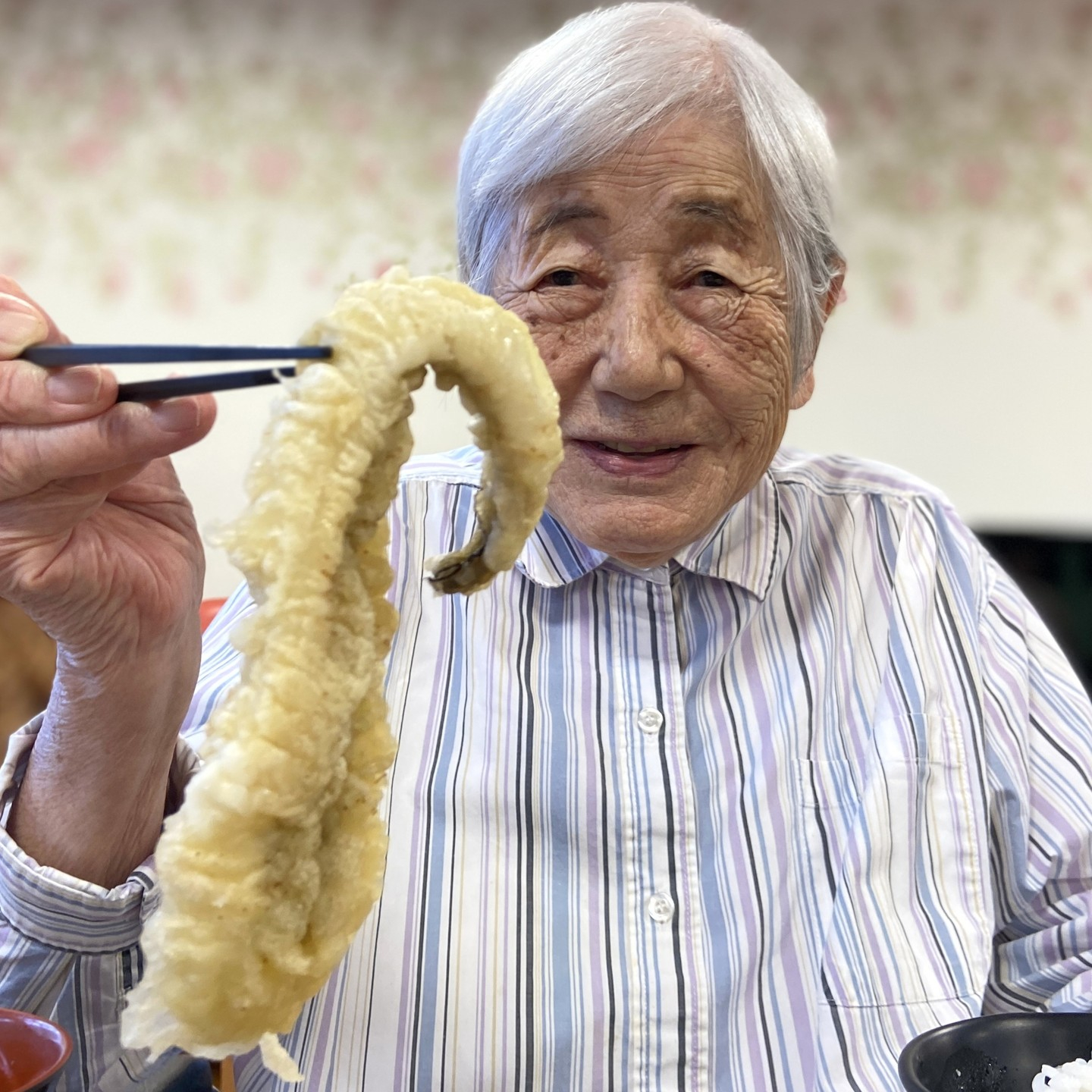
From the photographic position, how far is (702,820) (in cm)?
126

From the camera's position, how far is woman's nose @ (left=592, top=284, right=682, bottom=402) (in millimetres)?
1177

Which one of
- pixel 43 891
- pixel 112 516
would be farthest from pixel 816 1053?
pixel 112 516

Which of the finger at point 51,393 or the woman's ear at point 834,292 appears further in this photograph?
the woman's ear at point 834,292

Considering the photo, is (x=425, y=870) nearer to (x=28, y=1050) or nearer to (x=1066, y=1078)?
(x=28, y=1050)

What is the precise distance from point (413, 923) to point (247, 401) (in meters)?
2.02

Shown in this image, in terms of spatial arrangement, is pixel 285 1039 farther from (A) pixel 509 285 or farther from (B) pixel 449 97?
(B) pixel 449 97

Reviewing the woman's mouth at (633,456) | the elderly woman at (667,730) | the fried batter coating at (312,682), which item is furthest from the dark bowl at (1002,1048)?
the woman's mouth at (633,456)

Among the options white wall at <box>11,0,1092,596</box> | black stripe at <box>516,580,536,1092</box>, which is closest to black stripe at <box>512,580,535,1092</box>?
black stripe at <box>516,580,536,1092</box>

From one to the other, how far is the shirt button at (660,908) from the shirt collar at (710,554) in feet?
1.33

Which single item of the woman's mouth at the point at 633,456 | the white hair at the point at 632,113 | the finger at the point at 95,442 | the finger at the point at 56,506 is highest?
the white hair at the point at 632,113

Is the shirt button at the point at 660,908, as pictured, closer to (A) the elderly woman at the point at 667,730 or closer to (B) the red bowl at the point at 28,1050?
(A) the elderly woman at the point at 667,730

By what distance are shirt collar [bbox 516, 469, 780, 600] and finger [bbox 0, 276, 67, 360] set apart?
2.30ft

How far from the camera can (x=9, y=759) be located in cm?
96

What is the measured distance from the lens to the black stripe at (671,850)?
3.75 ft
